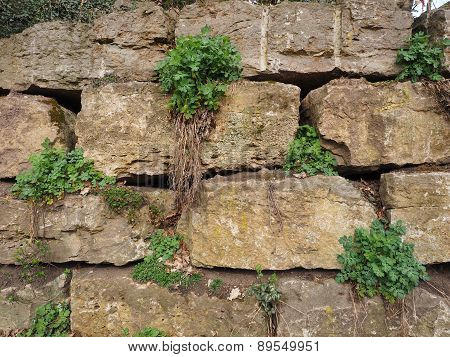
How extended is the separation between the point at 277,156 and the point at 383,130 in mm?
1089

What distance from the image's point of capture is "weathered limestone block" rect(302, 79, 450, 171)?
9.25 feet

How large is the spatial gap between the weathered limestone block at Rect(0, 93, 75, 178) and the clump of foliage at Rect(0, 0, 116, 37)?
4.02 feet

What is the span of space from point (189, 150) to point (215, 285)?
4.58 ft

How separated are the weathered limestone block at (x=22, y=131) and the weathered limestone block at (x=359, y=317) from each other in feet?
10.2

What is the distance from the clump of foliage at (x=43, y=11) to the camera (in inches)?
141

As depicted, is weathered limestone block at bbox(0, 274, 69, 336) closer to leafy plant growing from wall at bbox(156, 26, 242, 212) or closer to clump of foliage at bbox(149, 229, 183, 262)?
clump of foliage at bbox(149, 229, 183, 262)

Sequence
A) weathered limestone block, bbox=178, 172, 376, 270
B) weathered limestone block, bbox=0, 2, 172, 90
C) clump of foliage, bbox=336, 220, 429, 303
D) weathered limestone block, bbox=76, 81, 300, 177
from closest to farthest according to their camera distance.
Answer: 1. clump of foliage, bbox=336, 220, 429, 303
2. weathered limestone block, bbox=178, 172, 376, 270
3. weathered limestone block, bbox=76, 81, 300, 177
4. weathered limestone block, bbox=0, 2, 172, 90

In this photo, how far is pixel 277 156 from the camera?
2.94 metres

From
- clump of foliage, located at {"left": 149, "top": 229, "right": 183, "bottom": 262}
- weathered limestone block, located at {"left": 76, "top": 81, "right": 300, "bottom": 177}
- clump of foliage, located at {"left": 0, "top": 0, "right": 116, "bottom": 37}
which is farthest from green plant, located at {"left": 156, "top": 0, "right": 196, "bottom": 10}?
clump of foliage, located at {"left": 149, "top": 229, "right": 183, "bottom": 262}

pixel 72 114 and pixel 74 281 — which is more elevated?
pixel 72 114

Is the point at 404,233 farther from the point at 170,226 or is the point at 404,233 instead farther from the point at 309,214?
the point at 170,226

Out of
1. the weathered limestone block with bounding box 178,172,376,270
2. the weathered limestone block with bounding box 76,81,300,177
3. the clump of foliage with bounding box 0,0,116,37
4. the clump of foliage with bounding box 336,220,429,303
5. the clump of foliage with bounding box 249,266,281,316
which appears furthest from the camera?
the clump of foliage with bounding box 0,0,116,37

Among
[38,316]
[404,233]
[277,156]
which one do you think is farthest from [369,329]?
[38,316]

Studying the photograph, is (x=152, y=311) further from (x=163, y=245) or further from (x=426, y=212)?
(x=426, y=212)
